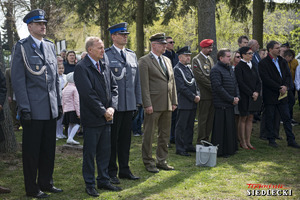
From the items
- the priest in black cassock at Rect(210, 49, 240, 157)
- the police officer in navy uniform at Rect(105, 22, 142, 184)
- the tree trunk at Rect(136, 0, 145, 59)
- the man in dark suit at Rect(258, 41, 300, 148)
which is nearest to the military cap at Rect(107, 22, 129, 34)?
the police officer in navy uniform at Rect(105, 22, 142, 184)

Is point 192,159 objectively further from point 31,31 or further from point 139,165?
point 31,31

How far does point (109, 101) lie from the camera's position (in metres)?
5.61

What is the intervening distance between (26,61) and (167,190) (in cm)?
266

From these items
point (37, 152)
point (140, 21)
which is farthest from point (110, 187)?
point (140, 21)

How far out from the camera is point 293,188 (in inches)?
233

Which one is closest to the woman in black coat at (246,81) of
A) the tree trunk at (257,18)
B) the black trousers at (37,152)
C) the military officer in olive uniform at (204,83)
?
the military officer in olive uniform at (204,83)

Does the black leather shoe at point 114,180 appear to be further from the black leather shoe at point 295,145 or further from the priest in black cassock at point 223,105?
the black leather shoe at point 295,145

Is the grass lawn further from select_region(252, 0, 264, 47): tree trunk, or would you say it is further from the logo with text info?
select_region(252, 0, 264, 47): tree trunk

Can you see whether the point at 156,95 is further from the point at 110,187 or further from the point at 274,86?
the point at 274,86

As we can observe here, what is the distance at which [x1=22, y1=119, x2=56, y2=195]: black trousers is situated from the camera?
5.33 metres

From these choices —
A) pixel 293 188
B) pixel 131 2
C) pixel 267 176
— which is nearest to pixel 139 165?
pixel 267 176

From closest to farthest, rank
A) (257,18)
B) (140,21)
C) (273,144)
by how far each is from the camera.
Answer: (273,144), (257,18), (140,21)

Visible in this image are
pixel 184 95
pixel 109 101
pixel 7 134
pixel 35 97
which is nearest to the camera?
pixel 35 97

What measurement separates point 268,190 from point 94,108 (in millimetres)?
2761
